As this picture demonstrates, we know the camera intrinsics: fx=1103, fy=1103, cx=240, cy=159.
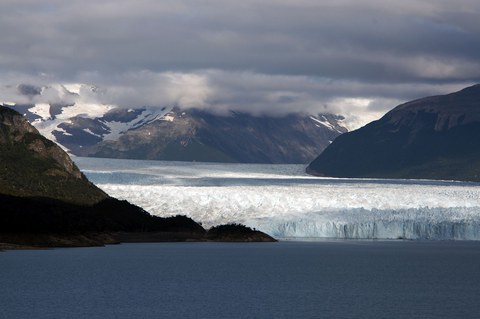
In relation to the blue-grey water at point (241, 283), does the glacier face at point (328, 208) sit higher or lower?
higher

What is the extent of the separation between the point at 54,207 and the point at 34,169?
28045 mm

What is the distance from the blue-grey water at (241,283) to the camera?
71.1 metres

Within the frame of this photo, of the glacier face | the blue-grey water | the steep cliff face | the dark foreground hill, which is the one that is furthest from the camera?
the steep cliff face

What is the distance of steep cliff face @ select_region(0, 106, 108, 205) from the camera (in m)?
169

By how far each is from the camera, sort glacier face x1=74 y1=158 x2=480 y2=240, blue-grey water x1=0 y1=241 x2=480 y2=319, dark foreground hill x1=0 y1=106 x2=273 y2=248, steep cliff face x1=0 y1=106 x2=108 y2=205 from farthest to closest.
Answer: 1. steep cliff face x1=0 y1=106 x2=108 y2=205
2. glacier face x1=74 y1=158 x2=480 y2=240
3. dark foreground hill x1=0 y1=106 x2=273 y2=248
4. blue-grey water x1=0 y1=241 x2=480 y2=319

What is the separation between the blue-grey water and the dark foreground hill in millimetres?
4661

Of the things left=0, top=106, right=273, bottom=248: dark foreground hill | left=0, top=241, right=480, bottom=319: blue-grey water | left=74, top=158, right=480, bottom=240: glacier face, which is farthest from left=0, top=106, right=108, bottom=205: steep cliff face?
left=0, top=241, right=480, bottom=319: blue-grey water

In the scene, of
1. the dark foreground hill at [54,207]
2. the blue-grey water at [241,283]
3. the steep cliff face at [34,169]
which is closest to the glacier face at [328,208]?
the dark foreground hill at [54,207]

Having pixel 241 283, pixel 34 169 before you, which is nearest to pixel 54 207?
pixel 34 169

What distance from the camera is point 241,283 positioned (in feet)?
304

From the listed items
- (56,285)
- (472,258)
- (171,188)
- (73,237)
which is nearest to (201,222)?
(171,188)

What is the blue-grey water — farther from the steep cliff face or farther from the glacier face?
the steep cliff face

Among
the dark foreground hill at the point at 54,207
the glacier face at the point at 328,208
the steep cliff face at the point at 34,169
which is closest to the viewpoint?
the dark foreground hill at the point at 54,207

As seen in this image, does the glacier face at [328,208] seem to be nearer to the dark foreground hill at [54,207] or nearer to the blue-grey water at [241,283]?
the dark foreground hill at [54,207]
